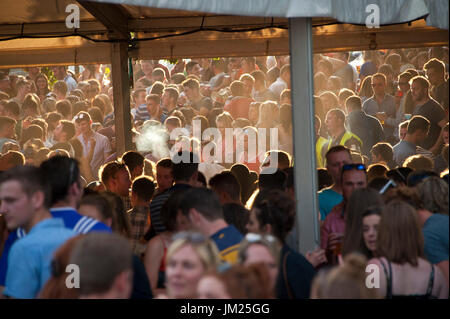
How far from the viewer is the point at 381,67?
37.3 ft

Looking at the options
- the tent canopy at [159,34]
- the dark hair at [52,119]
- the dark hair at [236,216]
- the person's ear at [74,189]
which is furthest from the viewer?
the dark hair at [52,119]

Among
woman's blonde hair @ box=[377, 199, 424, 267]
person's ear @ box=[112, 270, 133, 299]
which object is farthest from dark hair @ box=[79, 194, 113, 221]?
woman's blonde hair @ box=[377, 199, 424, 267]

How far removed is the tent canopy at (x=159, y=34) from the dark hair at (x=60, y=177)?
369 cm

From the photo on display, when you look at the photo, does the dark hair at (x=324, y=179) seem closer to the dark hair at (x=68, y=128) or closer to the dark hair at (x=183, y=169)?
the dark hair at (x=183, y=169)

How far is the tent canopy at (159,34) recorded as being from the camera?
848 centimetres

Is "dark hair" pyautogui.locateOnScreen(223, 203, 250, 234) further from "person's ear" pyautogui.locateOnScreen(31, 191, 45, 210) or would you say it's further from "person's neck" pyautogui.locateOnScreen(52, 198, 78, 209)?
"person's ear" pyautogui.locateOnScreen(31, 191, 45, 210)

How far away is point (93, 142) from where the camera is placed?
10.2 meters

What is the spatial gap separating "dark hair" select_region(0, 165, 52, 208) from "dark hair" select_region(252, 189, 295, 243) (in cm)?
112

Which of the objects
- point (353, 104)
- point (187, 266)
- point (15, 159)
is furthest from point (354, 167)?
point (353, 104)

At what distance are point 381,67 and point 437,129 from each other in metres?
2.48

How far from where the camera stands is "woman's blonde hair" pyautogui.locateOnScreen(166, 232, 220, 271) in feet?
11.1

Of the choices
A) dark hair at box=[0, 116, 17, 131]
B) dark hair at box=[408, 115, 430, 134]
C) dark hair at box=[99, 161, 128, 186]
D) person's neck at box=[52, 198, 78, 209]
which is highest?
dark hair at box=[0, 116, 17, 131]

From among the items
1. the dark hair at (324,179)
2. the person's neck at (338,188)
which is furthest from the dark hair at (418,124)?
the person's neck at (338,188)
